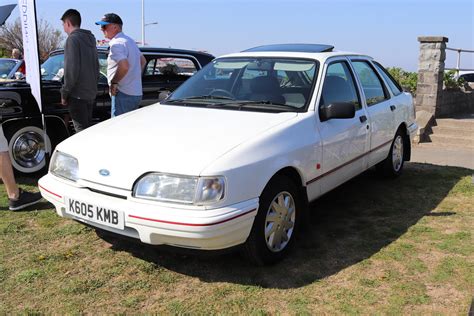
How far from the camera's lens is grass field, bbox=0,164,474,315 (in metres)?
3.07

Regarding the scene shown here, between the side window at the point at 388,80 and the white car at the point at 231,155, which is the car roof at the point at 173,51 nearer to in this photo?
the white car at the point at 231,155

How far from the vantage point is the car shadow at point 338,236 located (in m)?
3.46

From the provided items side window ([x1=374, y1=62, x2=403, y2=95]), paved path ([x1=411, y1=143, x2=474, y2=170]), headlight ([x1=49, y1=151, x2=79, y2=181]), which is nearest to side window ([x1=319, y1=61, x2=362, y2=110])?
side window ([x1=374, y1=62, x2=403, y2=95])

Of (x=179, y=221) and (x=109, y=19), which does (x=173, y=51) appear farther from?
(x=179, y=221)

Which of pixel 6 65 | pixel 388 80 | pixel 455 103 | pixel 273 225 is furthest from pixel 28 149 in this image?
pixel 455 103

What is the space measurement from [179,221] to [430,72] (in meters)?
8.99

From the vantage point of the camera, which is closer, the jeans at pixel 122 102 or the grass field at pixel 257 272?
the grass field at pixel 257 272

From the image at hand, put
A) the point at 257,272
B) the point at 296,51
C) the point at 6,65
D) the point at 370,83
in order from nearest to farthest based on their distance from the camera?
the point at 257,272
the point at 296,51
the point at 370,83
the point at 6,65

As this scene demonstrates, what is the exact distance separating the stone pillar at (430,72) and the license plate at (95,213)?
9006 millimetres

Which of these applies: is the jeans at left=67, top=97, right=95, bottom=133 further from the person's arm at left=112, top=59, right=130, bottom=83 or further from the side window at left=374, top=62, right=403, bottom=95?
the side window at left=374, top=62, right=403, bottom=95

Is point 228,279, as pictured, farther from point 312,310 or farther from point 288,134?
point 288,134

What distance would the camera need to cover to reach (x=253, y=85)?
4387 mm

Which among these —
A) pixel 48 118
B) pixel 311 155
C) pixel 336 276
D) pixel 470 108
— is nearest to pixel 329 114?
pixel 311 155

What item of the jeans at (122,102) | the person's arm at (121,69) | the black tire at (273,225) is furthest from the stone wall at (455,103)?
the black tire at (273,225)
